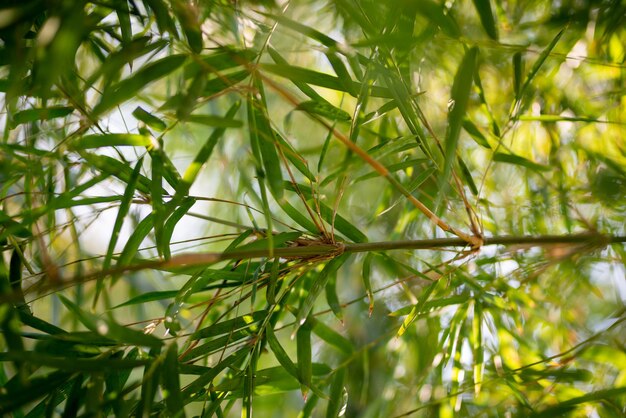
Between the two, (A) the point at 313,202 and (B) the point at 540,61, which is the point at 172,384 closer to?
(A) the point at 313,202


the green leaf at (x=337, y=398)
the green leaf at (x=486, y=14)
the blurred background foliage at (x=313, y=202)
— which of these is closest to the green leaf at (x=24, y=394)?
A: the blurred background foliage at (x=313, y=202)

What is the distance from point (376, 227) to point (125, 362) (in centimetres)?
64

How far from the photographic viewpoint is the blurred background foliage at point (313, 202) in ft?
1.44

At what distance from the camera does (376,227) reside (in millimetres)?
1005

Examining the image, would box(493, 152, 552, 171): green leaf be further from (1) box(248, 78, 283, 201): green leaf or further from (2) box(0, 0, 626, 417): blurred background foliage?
(1) box(248, 78, 283, 201): green leaf

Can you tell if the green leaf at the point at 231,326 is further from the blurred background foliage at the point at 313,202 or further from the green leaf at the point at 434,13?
the green leaf at the point at 434,13

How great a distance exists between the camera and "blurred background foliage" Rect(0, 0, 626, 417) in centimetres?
44

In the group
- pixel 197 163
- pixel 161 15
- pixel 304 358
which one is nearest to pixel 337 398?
pixel 304 358

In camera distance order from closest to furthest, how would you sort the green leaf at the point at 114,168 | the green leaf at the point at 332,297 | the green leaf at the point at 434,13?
the green leaf at the point at 434,13 → the green leaf at the point at 114,168 → the green leaf at the point at 332,297

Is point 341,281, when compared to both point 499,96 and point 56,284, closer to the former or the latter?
point 499,96

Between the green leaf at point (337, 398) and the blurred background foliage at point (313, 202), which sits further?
the green leaf at point (337, 398)

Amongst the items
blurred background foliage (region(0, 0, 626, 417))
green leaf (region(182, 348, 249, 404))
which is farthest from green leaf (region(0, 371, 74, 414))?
green leaf (region(182, 348, 249, 404))

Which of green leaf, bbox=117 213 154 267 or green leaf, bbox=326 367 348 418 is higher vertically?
green leaf, bbox=117 213 154 267

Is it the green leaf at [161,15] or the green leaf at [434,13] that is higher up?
the green leaf at [161,15]
